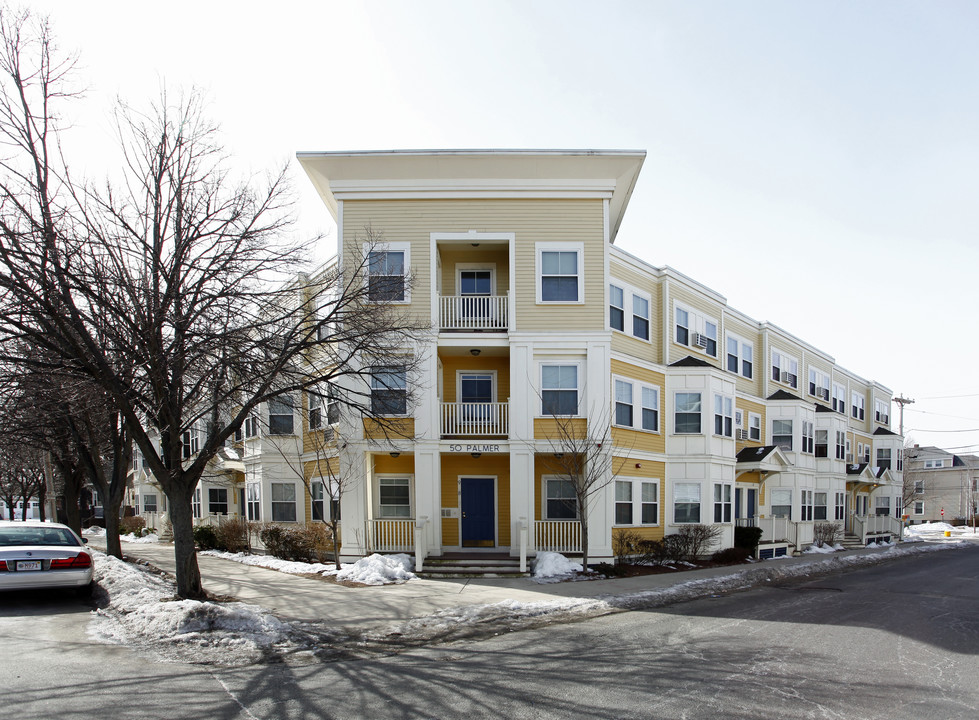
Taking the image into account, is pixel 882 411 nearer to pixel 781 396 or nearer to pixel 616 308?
pixel 781 396

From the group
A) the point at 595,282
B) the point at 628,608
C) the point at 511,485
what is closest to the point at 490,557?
the point at 511,485

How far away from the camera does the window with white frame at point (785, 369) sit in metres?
32.9

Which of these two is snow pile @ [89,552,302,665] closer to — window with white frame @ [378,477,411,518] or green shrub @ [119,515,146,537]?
window with white frame @ [378,477,411,518]

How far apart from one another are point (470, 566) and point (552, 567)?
83.7 inches

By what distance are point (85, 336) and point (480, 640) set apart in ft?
23.6

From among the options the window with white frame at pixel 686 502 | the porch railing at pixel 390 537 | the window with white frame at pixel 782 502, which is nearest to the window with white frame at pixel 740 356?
the window with white frame at pixel 782 502

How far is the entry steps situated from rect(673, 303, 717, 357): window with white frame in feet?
35.7

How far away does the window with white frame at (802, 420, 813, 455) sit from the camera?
3194cm

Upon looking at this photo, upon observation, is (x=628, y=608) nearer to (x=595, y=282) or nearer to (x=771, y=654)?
(x=771, y=654)

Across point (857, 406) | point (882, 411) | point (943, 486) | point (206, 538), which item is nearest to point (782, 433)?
point (857, 406)

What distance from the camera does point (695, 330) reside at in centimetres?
2611

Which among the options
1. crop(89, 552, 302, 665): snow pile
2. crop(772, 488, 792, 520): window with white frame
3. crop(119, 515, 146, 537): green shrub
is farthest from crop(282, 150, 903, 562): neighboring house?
crop(119, 515, 146, 537): green shrub

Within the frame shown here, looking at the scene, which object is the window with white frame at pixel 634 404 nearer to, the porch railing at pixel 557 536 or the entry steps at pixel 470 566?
the porch railing at pixel 557 536

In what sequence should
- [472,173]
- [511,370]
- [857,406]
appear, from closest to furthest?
[511,370], [472,173], [857,406]
